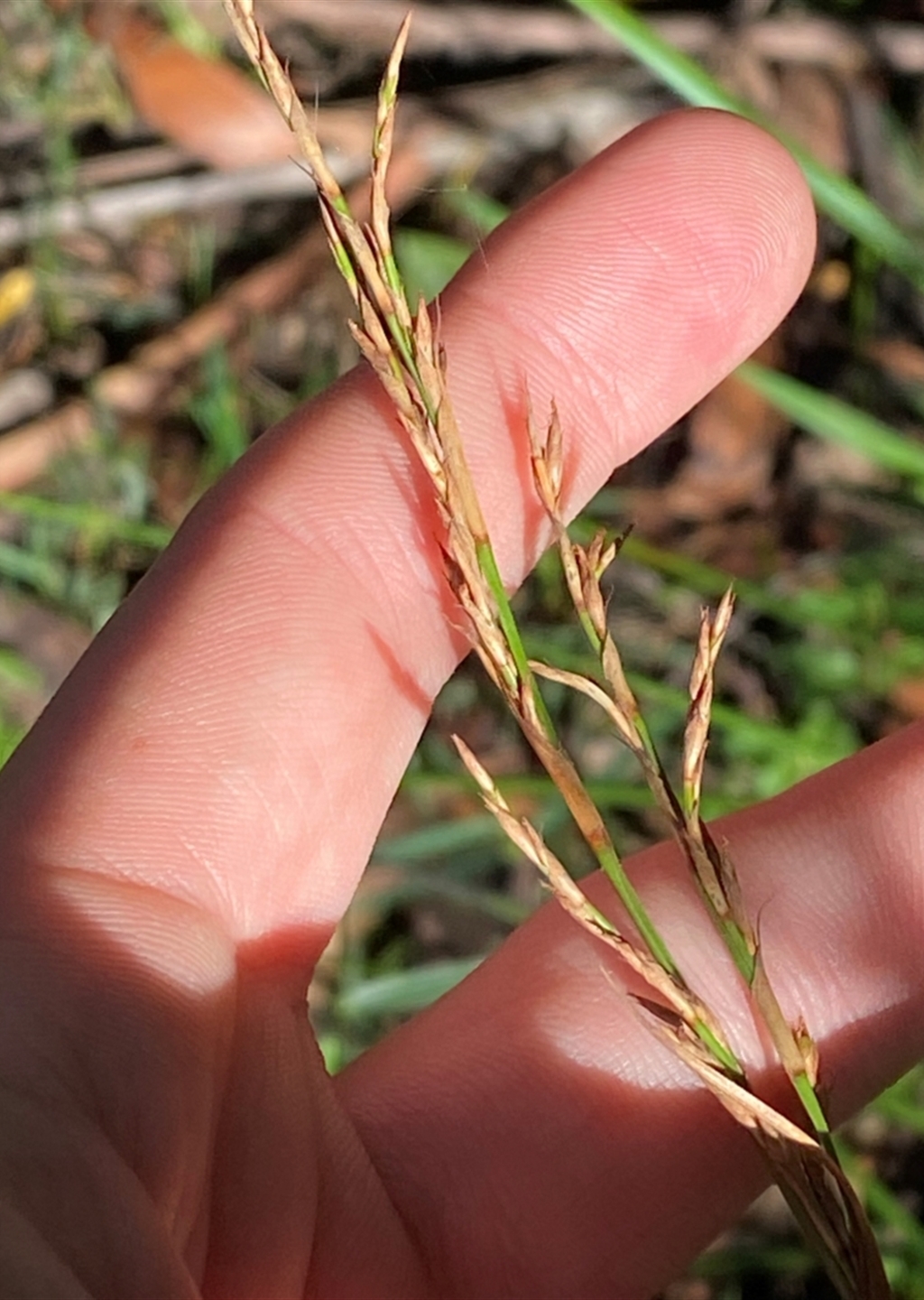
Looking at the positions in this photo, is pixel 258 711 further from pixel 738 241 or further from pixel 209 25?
pixel 209 25

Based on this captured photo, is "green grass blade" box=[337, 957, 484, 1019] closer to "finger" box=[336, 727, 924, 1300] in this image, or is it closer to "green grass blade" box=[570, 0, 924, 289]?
"finger" box=[336, 727, 924, 1300]

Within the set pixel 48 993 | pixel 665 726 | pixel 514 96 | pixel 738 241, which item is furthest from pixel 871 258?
pixel 48 993

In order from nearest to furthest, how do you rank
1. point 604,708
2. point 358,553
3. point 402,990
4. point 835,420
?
1. point 604,708
2. point 358,553
3. point 835,420
4. point 402,990

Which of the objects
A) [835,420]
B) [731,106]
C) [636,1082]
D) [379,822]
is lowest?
[636,1082]

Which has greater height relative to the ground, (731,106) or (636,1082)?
(731,106)

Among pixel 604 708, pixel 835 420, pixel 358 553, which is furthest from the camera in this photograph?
pixel 835 420

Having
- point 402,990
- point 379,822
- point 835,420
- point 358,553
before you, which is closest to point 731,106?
point 835,420

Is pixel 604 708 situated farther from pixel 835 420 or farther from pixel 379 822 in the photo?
pixel 835 420
